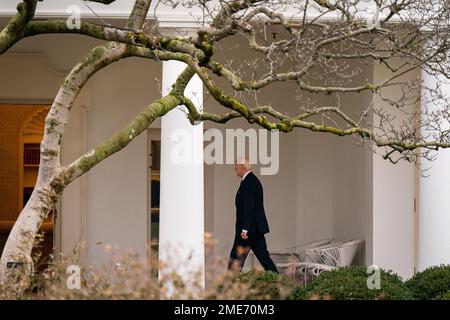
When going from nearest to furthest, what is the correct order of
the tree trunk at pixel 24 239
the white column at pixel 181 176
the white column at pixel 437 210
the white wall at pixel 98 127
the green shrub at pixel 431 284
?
1. the tree trunk at pixel 24 239
2. the green shrub at pixel 431 284
3. the white column at pixel 181 176
4. the white column at pixel 437 210
5. the white wall at pixel 98 127

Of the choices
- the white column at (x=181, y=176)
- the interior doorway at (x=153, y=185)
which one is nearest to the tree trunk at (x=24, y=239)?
the white column at (x=181, y=176)

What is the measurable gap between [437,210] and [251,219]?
2334 mm

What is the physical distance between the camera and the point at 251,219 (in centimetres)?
1313

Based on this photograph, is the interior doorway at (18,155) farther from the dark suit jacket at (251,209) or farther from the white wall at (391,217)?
the white wall at (391,217)

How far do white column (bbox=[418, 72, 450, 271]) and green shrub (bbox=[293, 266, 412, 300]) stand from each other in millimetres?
1817

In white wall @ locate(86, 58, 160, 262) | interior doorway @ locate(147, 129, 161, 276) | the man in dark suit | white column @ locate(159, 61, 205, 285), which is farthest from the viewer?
interior doorway @ locate(147, 129, 161, 276)

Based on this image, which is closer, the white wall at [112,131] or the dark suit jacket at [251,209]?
the dark suit jacket at [251,209]

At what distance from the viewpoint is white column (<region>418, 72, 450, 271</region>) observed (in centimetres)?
1200

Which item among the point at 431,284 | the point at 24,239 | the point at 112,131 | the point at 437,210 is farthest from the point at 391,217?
the point at 24,239

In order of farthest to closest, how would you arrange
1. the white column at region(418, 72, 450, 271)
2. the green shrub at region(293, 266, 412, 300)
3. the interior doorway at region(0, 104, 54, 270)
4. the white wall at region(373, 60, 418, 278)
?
the interior doorway at region(0, 104, 54, 270) < the white wall at region(373, 60, 418, 278) < the white column at region(418, 72, 450, 271) < the green shrub at region(293, 266, 412, 300)

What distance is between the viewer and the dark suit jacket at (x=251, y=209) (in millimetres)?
13125

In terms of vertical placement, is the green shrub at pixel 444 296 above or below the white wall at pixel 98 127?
below

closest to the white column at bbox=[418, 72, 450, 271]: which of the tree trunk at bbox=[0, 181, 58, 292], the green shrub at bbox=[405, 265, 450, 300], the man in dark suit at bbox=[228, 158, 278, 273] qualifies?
the green shrub at bbox=[405, 265, 450, 300]

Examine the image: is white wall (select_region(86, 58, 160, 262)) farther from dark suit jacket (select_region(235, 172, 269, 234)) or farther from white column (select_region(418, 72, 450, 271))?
white column (select_region(418, 72, 450, 271))
